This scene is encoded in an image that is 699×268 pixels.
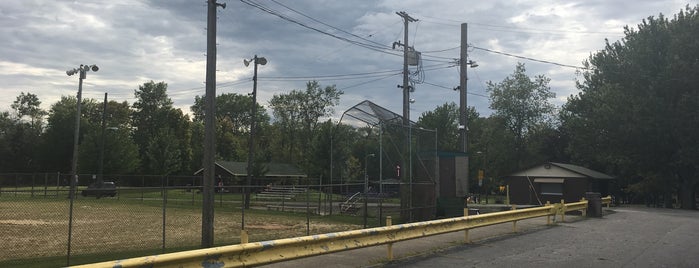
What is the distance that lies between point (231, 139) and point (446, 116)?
1557 inches

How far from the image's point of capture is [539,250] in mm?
11508

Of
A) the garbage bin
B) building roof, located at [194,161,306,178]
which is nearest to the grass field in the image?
the garbage bin

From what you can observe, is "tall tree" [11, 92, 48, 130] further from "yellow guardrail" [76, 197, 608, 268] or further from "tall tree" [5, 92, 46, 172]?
"yellow guardrail" [76, 197, 608, 268]

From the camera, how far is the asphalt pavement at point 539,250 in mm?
9750

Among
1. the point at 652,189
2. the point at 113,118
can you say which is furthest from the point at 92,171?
the point at 652,189

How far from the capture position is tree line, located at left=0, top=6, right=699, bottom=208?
36625mm

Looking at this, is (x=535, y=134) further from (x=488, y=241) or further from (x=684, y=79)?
(x=488, y=241)

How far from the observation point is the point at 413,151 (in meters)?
19.5

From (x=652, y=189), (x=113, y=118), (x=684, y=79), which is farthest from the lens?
(x=113, y=118)

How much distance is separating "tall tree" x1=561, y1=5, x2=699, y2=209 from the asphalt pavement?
23.0m

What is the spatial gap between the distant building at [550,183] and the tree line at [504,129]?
3.10 meters

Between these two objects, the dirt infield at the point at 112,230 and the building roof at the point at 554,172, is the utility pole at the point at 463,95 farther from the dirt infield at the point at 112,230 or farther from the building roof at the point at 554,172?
the building roof at the point at 554,172

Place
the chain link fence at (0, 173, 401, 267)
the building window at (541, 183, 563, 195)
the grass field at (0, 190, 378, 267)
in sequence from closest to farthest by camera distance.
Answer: the chain link fence at (0, 173, 401, 267) < the grass field at (0, 190, 378, 267) < the building window at (541, 183, 563, 195)

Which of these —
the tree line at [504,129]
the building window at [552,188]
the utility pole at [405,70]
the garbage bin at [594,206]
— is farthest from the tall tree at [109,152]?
the garbage bin at [594,206]
